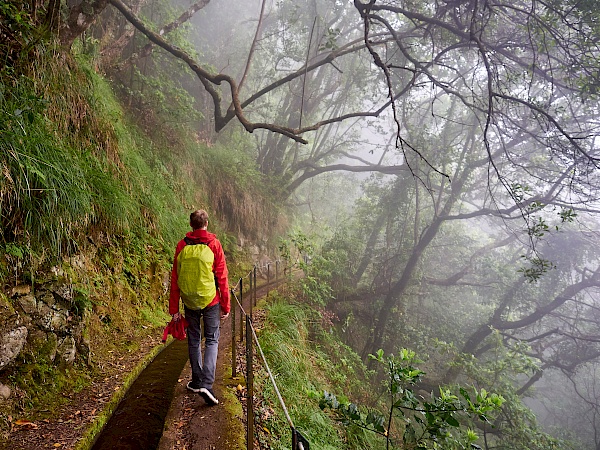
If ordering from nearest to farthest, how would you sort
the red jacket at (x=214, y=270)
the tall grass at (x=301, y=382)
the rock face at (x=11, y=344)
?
the rock face at (x=11, y=344) < the red jacket at (x=214, y=270) < the tall grass at (x=301, y=382)

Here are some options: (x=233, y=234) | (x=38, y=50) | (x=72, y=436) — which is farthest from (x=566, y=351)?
(x=38, y=50)

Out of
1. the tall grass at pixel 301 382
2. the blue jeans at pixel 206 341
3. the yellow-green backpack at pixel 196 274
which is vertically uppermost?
the yellow-green backpack at pixel 196 274

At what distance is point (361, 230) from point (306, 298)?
707cm

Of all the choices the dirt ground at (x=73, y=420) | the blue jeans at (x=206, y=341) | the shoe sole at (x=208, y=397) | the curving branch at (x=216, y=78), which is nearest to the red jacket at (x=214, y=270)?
the blue jeans at (x=206, y=341)

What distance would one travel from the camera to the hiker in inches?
123

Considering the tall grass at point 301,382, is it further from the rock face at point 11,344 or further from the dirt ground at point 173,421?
the rock face at point 11,344

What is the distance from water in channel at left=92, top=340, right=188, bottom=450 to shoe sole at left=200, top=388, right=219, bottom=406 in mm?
413

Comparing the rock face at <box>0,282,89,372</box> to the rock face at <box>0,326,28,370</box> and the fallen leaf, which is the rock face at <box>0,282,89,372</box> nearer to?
the rock face at <box>0,326,28,370</box>

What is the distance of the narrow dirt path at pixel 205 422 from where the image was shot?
2.68 metres

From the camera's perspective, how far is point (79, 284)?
370cm

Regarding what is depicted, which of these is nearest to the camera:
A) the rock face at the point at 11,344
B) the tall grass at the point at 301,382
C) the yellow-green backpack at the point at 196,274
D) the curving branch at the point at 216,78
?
the rock face at the point at 11,344

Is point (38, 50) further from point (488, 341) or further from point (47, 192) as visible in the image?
point (488, 341)

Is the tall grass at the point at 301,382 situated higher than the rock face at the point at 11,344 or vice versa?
the rock face at the point at 11,344

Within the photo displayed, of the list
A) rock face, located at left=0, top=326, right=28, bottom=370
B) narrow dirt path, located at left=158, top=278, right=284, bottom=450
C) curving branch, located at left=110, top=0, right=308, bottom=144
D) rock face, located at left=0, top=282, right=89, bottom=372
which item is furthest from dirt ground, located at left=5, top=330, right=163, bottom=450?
curving branch, located at left=110, top=0, right=308, bottom=144
